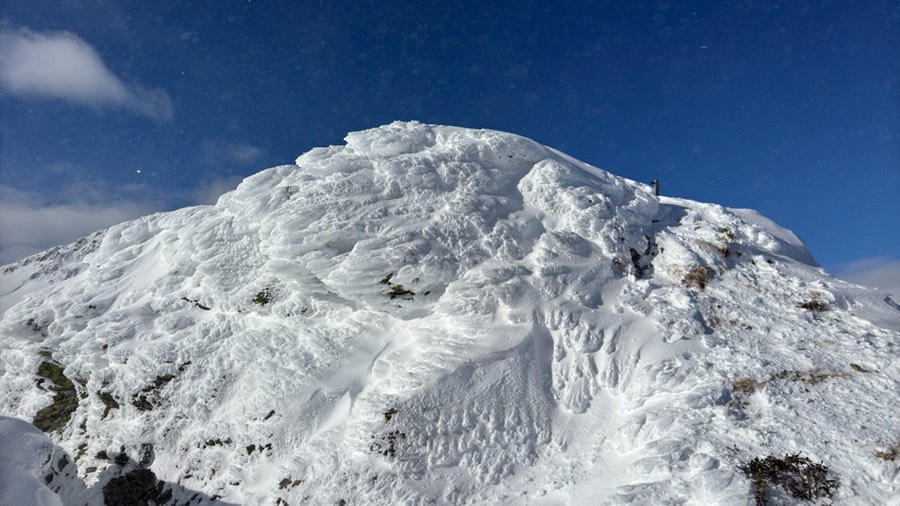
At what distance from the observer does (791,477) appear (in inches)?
371

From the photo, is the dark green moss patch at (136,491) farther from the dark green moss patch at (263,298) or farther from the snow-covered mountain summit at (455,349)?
the dark green moss patch at (263,298)

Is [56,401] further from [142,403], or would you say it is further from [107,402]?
[142,403]

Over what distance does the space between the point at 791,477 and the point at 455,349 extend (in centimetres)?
774

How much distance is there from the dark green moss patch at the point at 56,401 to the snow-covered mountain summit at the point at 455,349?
0.23 ft

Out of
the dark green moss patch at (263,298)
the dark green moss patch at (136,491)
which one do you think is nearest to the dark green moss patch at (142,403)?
the dark green moss patch at (136,491)

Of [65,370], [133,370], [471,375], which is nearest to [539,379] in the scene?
[471,375]

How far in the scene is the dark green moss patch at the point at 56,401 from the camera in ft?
54.6

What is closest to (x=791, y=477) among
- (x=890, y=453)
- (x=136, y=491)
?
(x=890, y=453)

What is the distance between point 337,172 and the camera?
1783 cm

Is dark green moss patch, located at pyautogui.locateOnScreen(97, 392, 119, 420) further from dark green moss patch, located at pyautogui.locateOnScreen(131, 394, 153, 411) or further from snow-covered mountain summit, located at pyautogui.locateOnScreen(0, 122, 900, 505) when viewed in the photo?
dark green moss patch, located at pyautogui.locateOnScreen(131, 394, 153, 411)

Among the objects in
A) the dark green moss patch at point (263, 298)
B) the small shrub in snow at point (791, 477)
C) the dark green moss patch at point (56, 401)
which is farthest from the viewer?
the dark green moss patch at point (263, 298)

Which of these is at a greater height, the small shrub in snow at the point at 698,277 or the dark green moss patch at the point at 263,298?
the small shrub in snow at the point at 698,277

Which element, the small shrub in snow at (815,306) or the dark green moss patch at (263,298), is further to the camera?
the dark green moss patch at (263,298)

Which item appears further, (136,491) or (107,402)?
(107,402)
